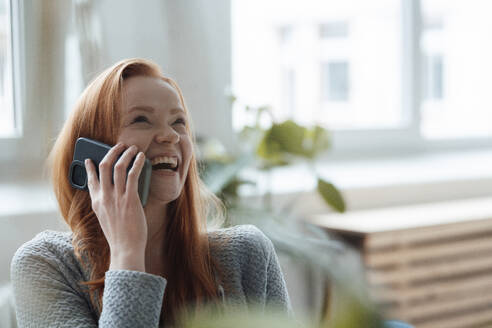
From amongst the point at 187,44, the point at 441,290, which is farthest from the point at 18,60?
the point at 441,290

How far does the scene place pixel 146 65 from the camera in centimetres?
72

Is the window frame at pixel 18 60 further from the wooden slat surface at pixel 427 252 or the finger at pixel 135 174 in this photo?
the wooden slat surface at pixel 427 252

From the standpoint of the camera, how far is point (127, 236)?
665mm

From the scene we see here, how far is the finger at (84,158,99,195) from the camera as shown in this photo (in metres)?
0.68

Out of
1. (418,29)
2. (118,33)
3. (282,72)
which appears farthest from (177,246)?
(418,29)

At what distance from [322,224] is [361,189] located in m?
0.25

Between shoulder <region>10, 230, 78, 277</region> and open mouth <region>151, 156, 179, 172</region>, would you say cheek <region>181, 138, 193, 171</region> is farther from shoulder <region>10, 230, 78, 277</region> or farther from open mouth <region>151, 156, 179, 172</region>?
shoulder <region>10, 230, 78, 277</region>

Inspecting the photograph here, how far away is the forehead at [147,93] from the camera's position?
2.27 feet

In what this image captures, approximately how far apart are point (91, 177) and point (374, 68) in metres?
1.77

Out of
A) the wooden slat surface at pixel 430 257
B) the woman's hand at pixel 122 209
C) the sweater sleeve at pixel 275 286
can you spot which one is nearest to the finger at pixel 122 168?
the woman's hand at pixel 122 209

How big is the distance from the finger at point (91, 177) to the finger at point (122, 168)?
3 centimetres

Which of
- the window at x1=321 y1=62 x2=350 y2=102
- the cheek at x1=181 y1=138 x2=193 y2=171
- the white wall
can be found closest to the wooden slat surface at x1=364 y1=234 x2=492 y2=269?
the white wall

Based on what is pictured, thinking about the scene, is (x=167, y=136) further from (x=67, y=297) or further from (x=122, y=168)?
(x=67, y=297)

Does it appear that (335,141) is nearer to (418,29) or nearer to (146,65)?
(418,29)
